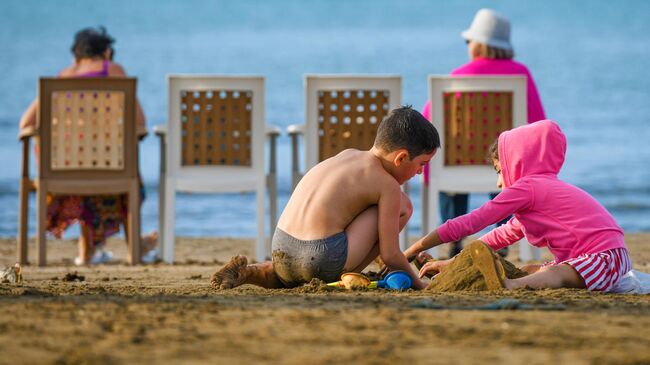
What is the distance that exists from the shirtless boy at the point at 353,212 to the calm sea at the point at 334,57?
6.33 m

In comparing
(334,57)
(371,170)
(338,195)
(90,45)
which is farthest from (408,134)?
(334,57)

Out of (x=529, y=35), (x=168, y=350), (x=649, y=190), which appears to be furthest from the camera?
(x=529, y=35)

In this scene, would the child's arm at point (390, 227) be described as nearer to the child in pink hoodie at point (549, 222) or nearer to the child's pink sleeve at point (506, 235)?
the child in pink hoodie at point (549, 222)

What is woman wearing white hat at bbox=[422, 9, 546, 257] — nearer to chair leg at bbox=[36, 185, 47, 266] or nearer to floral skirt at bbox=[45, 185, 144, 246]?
floral skirt at bbox=[45, 185, 144, 246]

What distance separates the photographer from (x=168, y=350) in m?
2.96

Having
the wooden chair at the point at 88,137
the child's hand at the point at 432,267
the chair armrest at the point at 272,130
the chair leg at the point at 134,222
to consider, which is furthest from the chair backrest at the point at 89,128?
the child's hand at the point at 432,267

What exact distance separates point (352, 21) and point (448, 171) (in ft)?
114

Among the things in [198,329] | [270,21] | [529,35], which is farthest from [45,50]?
[198,329]

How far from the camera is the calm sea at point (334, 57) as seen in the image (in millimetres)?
14969

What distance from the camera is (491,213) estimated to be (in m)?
4.79

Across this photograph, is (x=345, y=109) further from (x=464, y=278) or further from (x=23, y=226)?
(x=464, y=278)

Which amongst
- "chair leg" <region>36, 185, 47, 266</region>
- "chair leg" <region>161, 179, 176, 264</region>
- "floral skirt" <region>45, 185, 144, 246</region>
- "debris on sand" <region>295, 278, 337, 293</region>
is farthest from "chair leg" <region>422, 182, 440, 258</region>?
"debris on sand" <region>295, 278, 337, 293</region>

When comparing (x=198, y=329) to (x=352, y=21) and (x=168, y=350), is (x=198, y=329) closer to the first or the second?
(x=168, y=350)

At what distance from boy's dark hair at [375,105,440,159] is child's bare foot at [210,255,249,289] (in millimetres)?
745
